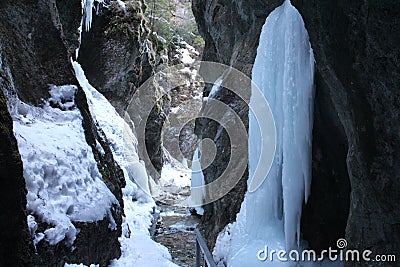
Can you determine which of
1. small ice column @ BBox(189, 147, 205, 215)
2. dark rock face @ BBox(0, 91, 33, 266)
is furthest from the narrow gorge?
small ice column @ BBox(189, 147, 205, 215)

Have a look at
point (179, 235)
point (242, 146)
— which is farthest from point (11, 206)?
point (179, 235)

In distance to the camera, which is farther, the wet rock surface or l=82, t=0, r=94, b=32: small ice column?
l=82, t=0, r=94, b=32: small ice column

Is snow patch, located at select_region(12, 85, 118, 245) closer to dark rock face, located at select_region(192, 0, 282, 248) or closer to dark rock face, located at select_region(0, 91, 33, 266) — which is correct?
dark rock face, located at select_region(0, 91, 33, 266)

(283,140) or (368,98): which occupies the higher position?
Result: (368,98)

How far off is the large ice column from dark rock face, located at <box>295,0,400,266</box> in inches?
73.3

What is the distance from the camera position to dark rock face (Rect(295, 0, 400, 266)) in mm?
3396

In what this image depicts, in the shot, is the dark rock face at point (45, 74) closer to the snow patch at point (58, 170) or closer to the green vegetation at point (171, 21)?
the snow patch at point (58, 170)

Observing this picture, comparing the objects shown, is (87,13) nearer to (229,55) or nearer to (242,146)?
(229,55)

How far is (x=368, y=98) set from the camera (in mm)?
3738

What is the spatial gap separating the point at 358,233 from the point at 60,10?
984 cm

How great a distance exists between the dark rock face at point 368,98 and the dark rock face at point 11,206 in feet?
10.6

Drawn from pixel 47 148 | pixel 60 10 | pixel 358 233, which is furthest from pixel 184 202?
pixel 358 233

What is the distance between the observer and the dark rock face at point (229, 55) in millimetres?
9430

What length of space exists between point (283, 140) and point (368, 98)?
2.83m
